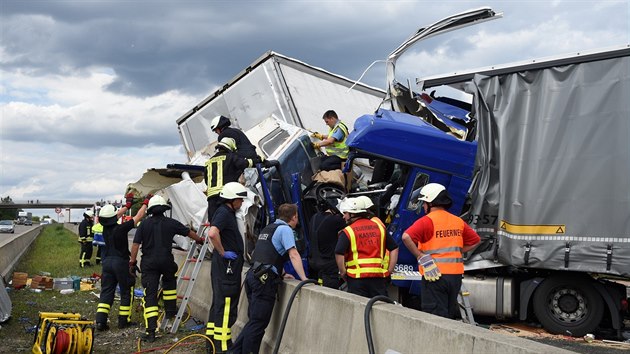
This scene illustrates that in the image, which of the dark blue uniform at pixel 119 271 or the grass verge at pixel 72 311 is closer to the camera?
the grass verge at pixel 72 311

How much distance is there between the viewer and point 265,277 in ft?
21.3

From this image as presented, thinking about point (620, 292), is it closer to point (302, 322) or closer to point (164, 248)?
point (302, 322)

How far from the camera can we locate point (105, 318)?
941 centimetres

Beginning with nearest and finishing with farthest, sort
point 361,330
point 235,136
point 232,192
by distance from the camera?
1. point 361,330
2. point 232,192
3. point 235,136

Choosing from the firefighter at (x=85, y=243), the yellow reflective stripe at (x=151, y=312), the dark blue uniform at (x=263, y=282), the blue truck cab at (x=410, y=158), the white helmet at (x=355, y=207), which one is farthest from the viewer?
the firefighter at (x=85, y=243)

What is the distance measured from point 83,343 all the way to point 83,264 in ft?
45.6

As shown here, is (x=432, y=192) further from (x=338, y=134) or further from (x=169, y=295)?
(x=169, y=295)

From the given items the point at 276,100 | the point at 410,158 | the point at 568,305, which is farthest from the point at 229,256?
the point at 276,100

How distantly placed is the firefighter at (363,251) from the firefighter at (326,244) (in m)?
1.46

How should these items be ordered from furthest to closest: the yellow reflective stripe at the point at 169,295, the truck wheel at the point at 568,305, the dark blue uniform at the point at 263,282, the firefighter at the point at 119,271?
the firefighter at the point at 119,271 < the yellow reflective stripe at the point at 169,295 < the truck wheel at the point at 568,305 < the dark blue uniform at the point at 263,282

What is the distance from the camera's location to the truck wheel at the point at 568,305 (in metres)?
7.95

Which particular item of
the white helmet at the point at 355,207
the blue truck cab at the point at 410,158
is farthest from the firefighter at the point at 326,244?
the white helmet at the point at 355,207

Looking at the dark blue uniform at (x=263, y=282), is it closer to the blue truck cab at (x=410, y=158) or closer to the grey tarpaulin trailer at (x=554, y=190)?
the blue truck cab at (x=410, y=158)

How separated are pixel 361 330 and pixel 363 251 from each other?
152cm
